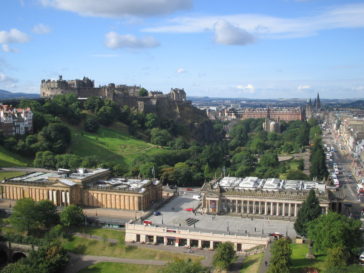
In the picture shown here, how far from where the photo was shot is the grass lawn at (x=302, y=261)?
161 feet

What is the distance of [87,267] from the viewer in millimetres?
58531

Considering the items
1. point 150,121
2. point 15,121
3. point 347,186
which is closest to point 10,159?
point 15,121

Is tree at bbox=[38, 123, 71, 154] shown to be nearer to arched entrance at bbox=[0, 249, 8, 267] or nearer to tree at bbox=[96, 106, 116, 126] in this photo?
tree at bbox=[96, 106, 116, 126]

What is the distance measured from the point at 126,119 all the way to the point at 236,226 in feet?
323

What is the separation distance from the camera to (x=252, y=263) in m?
53.6

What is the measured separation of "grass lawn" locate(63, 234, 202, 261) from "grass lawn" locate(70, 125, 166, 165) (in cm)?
5370

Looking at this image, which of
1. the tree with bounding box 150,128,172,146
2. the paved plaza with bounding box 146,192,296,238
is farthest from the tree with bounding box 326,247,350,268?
the tree with bounding box 150,128,172,146

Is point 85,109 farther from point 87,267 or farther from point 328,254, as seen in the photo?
point 328,254

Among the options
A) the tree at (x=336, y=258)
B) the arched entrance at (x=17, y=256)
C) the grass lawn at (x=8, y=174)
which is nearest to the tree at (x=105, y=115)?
the grass lawn at (x=8, y=174)

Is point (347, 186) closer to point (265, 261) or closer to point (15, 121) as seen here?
point (265, 261)

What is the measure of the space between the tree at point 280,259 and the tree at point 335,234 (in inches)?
193

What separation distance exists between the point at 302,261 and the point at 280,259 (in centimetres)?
614

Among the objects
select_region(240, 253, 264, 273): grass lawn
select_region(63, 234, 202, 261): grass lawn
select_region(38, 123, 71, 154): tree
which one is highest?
select_region(38, 123, 71, 154): tree

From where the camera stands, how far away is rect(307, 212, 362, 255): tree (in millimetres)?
49750
